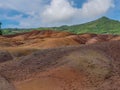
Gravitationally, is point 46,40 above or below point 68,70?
below

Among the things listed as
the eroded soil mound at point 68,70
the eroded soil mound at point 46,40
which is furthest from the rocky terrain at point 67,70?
the eroded soil mound at point 46,40

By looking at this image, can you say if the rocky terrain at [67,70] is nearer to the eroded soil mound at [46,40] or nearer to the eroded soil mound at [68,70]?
the eroded soil mound at [68,70]

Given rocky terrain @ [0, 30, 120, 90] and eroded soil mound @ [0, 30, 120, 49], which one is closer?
rocky terrain @ [0, 30, 120, 90]

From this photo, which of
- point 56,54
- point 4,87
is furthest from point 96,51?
point 4,87

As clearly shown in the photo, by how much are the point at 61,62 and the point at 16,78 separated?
3.31m

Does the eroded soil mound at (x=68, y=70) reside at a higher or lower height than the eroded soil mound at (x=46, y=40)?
higher

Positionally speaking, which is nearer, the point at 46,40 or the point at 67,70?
the point at 67,70

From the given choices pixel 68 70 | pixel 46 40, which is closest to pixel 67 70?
pixel 68 70

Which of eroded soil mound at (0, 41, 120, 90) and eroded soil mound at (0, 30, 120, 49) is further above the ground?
eroded soil mound at (0, 41, 120, 90)

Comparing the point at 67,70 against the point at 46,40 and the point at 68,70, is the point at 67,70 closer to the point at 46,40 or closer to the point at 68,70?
the point at 68,70

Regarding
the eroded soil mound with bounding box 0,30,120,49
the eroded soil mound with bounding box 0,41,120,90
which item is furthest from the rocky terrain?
the eroded soil mound with bounding box 0,30,120,49

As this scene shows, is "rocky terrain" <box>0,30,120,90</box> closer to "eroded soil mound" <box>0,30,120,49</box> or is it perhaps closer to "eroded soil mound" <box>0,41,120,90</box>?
"eroded soil mound" <box>0,41,120,90</box>

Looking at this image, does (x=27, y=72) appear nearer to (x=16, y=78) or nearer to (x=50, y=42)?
(x=16, y=78)

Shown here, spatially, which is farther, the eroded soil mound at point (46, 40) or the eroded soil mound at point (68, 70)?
the eroded soil mound at point (46, 40)
